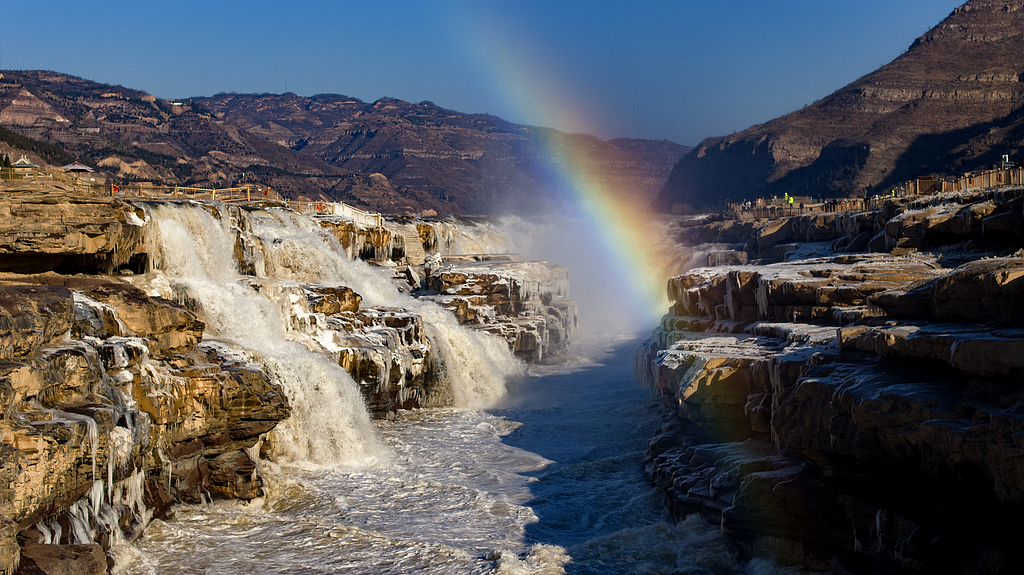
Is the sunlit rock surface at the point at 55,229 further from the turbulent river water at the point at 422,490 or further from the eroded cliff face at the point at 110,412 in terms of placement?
the turbulent river water at the point at 422,490

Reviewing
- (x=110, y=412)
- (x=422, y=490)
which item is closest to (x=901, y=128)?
(x=422, y=490)

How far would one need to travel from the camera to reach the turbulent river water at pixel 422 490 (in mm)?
13070

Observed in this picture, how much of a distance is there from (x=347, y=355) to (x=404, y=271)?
41.2 ft

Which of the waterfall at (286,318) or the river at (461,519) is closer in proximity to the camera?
the river at (461,519)

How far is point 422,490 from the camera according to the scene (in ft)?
55.8

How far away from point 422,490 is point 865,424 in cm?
941

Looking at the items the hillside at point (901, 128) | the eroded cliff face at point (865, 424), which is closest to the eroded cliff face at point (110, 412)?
the eroded cliff face at point (865, 424)

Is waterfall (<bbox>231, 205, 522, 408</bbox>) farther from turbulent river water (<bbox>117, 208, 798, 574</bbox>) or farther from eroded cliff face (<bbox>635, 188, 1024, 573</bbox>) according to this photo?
eroded cliff face (<bbox>635, 188, 1024, 573</bbox>)

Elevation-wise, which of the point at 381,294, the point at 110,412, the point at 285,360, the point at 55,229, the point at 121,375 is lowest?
the point at 110,412

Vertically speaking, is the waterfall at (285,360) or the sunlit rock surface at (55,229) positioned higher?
the sunlit rock surface at (55,229)

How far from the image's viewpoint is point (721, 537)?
1291 centimetres

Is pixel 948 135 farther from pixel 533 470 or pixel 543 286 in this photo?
pixel 533 470

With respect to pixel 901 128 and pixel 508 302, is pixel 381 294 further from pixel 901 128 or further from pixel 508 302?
pixel 901 128

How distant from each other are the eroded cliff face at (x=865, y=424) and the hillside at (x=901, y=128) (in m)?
77.4
